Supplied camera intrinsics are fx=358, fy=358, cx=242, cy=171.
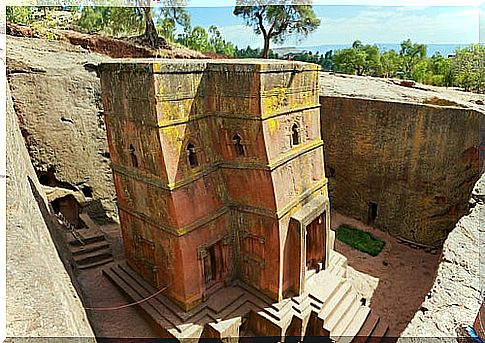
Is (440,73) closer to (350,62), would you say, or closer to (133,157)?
(350,62)

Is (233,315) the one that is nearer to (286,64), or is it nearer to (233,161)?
(233,161)

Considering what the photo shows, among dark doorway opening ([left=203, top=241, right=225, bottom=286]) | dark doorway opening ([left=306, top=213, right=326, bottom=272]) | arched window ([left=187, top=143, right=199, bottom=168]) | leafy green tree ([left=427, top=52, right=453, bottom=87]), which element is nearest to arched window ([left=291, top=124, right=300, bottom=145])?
dark doorway opening ([left=306, top=213, right=326, bottom=272])

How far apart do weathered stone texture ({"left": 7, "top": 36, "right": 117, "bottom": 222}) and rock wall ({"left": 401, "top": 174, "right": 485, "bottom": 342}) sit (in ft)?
44.1

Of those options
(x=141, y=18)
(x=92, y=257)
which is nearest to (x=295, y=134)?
(x=92, y=257)

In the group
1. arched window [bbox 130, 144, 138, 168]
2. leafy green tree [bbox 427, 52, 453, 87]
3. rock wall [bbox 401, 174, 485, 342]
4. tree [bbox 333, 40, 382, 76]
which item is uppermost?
tree [bbox 333, 40, 382, 76]

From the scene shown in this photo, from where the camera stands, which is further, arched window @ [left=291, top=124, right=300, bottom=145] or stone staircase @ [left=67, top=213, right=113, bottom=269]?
stone staircase @ [left=67, top=213, right=113, bottom=269]

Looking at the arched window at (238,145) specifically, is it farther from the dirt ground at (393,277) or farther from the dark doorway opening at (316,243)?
the dirt ground at (393,277)

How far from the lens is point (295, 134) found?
33.2 ft

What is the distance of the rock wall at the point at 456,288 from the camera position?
16.1ft

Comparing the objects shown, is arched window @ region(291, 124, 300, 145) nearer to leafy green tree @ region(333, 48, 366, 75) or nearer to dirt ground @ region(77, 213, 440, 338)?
dirt ground @ region(77, 213, 440, 338)

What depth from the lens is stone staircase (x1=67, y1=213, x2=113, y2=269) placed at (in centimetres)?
1205

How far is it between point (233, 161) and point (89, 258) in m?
6.34

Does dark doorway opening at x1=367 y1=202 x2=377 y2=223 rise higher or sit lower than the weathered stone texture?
lower

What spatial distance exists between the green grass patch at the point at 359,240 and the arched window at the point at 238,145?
8.87 metres
